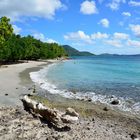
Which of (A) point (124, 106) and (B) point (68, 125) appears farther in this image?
(A) point (124, 106)

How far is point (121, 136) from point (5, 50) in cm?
6830

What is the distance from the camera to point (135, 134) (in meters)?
16.7

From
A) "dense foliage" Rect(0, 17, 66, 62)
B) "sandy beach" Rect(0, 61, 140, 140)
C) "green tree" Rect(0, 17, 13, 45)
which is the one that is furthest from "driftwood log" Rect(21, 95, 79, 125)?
"green tree" Rect(0, 17, 13, 45)

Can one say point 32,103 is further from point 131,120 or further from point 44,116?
point 131,120

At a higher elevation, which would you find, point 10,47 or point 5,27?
point 5,27

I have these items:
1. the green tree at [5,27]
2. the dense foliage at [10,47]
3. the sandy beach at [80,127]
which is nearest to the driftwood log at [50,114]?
the sandy beach at [80,127]

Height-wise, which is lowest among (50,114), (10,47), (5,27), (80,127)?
(80,127)

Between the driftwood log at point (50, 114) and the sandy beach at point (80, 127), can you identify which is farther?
the driftwood log at point (50, 114)

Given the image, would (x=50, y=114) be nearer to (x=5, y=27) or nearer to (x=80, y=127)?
(x=80, y=127)

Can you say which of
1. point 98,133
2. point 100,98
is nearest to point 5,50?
point 100,98

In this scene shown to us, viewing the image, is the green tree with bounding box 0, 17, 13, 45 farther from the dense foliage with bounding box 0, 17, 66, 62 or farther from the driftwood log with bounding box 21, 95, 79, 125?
the driftwood log with bounding box 21, 95, 79, 125

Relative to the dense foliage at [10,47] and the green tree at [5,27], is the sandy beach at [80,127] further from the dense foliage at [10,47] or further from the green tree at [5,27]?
the green tree at [5,27]

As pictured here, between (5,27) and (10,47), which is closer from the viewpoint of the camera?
(5,27)

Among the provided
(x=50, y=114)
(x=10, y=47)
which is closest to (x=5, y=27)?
(x=10, y=47)
